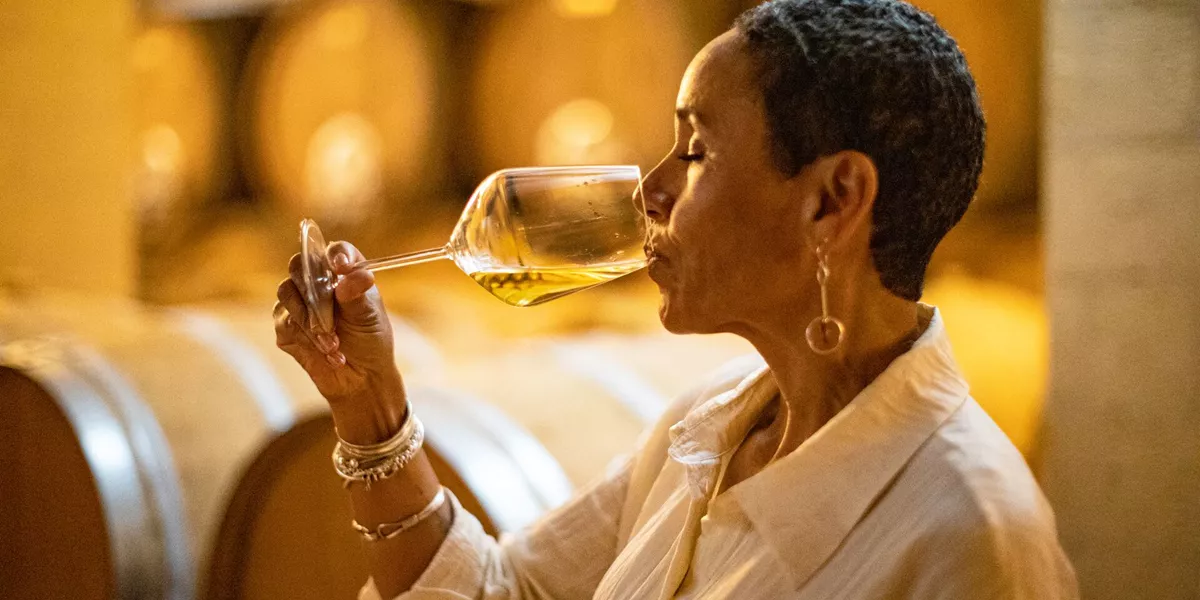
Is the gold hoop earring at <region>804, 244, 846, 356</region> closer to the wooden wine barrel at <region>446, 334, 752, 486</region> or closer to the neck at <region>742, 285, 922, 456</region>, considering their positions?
the neck at <region>742, 285, 922, 456</region>

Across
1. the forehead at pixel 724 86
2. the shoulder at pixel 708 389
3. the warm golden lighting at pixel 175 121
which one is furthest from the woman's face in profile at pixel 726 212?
the warm golden lighting at pixel 175 121

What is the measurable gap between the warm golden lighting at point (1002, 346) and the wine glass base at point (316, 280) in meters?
1.77

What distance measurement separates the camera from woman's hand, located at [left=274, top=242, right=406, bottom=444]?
1.14 m

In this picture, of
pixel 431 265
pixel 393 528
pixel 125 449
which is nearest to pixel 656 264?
pixel 393 528

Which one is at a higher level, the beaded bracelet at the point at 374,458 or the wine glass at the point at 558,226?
the wine glass at the point at 558,226

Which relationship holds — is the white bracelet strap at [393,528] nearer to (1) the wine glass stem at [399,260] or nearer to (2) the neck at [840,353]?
(1) the wine glass stem at [399,260]

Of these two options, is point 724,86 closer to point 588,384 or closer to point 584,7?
point 588,384

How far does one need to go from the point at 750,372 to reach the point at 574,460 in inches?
22.9

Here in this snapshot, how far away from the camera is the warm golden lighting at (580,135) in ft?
11.4

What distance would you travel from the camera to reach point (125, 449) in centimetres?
174

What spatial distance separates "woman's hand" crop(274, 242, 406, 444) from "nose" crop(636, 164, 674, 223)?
12.1 inches

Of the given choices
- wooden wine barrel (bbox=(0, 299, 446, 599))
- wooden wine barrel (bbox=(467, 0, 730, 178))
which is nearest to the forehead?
wooden wine barrel (bbox=(0, 299, 446, 599))

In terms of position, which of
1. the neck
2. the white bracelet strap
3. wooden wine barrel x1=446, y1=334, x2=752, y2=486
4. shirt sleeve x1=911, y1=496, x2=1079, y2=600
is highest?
the neck

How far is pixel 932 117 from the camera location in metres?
0.95
